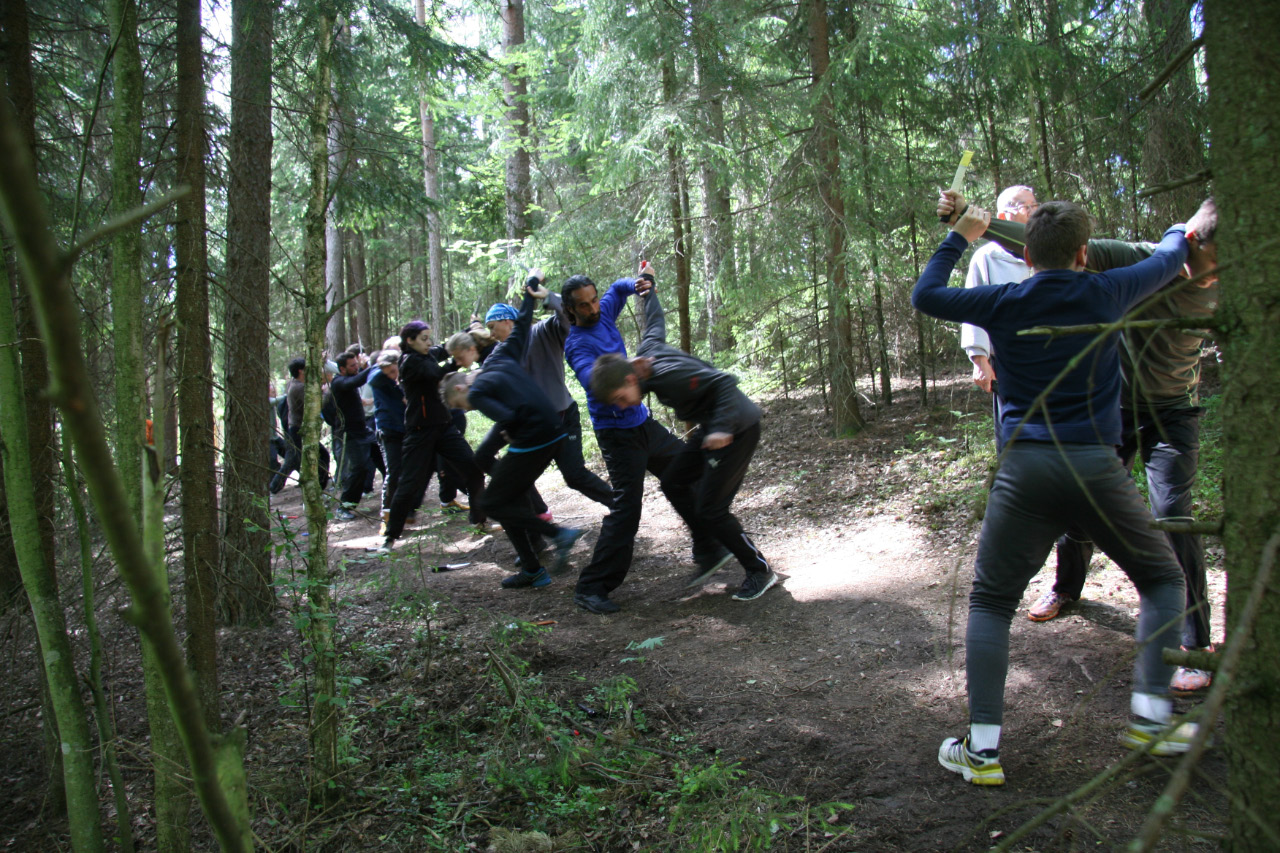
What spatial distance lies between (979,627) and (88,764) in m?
3.08

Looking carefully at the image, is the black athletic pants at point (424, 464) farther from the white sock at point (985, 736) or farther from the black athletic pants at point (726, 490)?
the white sock at point (985, 736)

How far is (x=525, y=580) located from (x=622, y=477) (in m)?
1.42

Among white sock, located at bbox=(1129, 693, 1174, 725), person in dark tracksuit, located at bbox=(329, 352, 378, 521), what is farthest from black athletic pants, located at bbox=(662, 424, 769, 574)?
person in dark tracksuit, located at bbox=(329, 352, 378, 521)

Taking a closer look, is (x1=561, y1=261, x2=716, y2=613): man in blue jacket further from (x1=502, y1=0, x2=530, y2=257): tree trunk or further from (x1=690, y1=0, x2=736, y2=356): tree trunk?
(x1=502, y1=0, x2=530, y2=257): tree trunk

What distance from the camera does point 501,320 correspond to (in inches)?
273

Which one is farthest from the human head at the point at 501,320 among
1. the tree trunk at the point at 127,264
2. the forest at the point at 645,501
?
the tree trunk at the point at 127,264

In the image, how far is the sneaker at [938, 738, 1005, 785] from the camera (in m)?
2.91

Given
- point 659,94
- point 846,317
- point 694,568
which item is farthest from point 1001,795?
point 659,94

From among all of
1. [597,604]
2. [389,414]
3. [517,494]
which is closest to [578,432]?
[517,494]

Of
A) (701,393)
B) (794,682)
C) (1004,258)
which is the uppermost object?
(1004,258)

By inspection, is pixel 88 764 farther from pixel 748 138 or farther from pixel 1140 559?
pixel 748 138

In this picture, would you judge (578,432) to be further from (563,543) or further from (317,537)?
(317,537)

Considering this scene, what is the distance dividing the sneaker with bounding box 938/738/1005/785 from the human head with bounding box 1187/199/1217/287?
189 centimetres

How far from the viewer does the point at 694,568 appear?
21.1 ft
